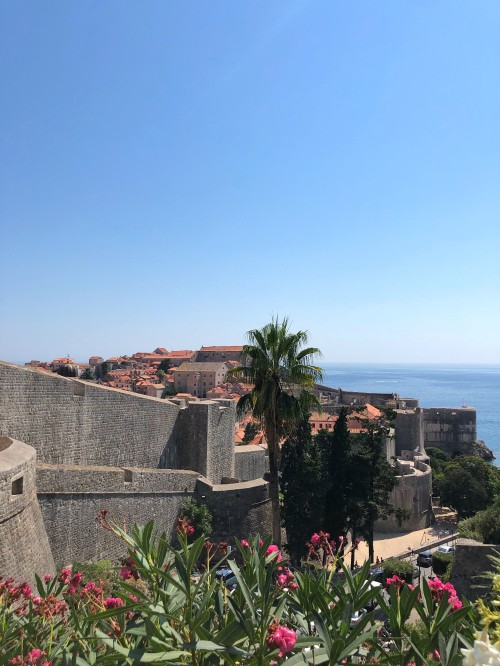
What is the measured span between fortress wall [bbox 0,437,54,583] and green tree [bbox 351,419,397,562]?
12.2 meters

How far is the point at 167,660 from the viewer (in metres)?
3.17

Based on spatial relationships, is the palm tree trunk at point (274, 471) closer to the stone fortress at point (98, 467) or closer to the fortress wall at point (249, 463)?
the stone fortress at point (98, 467)

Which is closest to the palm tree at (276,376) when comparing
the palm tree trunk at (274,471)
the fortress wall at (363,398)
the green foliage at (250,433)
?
the palm tree trunk at (274,471)

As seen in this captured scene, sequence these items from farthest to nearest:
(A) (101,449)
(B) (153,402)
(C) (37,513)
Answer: (B) (153,402) < (A) (101,449) < (C) (37,513)

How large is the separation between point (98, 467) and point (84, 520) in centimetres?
150

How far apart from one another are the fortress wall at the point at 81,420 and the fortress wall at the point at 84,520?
1.85 meters

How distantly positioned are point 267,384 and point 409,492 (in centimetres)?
2375

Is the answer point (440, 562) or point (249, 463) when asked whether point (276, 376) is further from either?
point (440, 562)

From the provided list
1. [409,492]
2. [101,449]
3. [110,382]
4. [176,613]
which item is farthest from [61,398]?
[110,382]

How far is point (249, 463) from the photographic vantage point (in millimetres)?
24469

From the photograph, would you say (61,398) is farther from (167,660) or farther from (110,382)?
(110,382)

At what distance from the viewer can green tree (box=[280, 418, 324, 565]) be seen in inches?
759

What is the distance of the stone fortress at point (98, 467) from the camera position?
1046 centimetres

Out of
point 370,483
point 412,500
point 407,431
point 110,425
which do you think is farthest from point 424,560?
point 407,431
